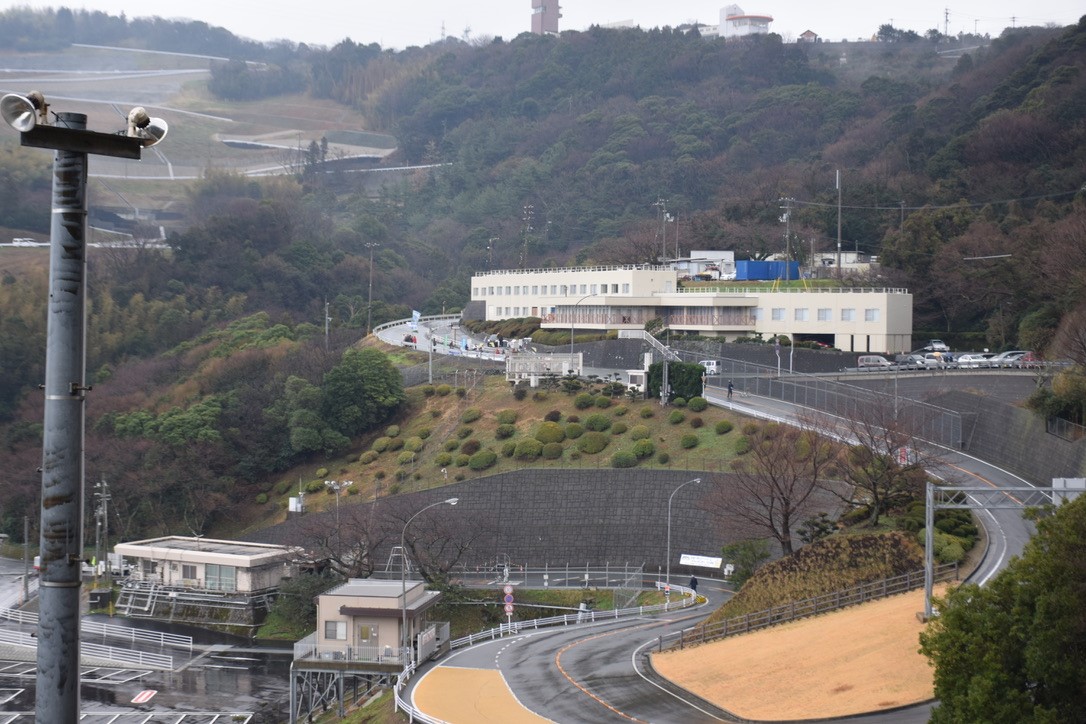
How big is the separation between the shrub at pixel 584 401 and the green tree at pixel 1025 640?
1424 inches

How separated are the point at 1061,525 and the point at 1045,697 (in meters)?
2.74

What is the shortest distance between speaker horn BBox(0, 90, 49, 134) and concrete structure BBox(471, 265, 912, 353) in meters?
58.3

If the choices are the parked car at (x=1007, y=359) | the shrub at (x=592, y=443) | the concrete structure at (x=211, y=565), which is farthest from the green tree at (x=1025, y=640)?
the concrete structure at (x=211, y=565)

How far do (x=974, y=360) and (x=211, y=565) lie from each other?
33.7 meters

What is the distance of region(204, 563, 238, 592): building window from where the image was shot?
49.8m

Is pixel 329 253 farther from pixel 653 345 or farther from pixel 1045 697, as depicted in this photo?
pixel 1045 697

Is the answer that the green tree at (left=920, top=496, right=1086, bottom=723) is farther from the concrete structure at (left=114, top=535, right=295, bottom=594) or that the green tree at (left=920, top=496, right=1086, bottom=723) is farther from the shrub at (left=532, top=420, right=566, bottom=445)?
the concrete structure at (left=114, top=535, right=295, bottom=594)

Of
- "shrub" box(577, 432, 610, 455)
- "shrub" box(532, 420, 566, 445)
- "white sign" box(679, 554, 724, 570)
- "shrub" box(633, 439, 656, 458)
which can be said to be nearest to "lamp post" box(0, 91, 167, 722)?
"white sign" box(679, 554, 724, 570)

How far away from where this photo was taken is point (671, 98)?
17125 centimetres

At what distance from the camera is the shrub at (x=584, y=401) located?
186 ft

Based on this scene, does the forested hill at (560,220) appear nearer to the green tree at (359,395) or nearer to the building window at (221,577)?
the green tree at (359,395)

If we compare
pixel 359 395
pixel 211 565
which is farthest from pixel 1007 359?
pixel 211 565

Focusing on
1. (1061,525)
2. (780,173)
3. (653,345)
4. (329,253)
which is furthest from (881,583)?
(780,173)

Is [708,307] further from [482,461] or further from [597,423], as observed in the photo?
[482,461]
